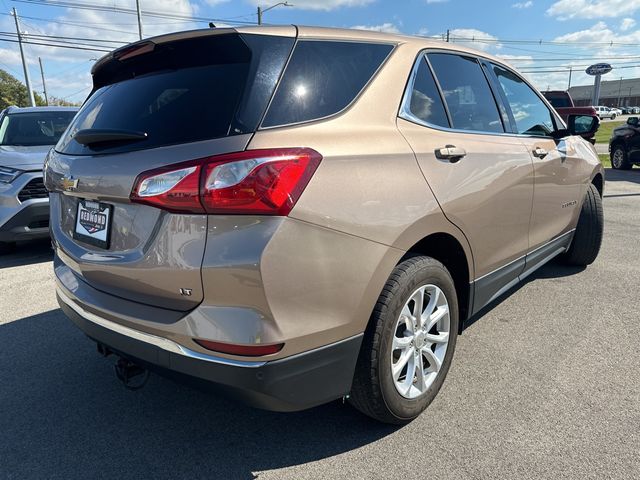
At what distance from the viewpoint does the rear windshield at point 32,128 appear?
6.41 m

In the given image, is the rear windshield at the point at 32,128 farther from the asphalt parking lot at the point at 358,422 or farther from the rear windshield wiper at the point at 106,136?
the rear windshield wiper at the point at 106,136

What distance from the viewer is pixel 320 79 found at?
1973mm

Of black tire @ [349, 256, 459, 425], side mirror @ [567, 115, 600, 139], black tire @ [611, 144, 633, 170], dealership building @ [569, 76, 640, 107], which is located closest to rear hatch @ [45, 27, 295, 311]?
black tire @ [349, 256, 459, 425]

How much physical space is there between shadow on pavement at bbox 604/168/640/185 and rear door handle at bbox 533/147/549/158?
30.5 ft

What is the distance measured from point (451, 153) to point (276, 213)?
1.17 m

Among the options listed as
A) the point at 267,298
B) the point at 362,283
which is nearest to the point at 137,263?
the point at 267,298

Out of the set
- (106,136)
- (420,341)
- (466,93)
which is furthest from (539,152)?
(106,136)

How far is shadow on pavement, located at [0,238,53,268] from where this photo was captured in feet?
18.3

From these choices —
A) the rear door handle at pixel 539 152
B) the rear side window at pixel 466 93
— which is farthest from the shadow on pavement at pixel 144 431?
the rear door handle at pixel 539 152

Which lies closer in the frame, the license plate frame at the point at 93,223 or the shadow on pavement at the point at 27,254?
the license plate frame at the point at 93,223

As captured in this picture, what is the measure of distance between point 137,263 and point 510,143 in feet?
7.78

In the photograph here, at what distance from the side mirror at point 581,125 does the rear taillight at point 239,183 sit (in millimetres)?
3318

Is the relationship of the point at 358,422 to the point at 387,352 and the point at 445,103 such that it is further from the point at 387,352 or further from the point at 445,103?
the point at 445,103

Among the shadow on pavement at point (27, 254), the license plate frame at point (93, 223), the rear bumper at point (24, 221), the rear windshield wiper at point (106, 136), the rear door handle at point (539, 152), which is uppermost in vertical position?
the rear windshield wiper at point (106, 136)
